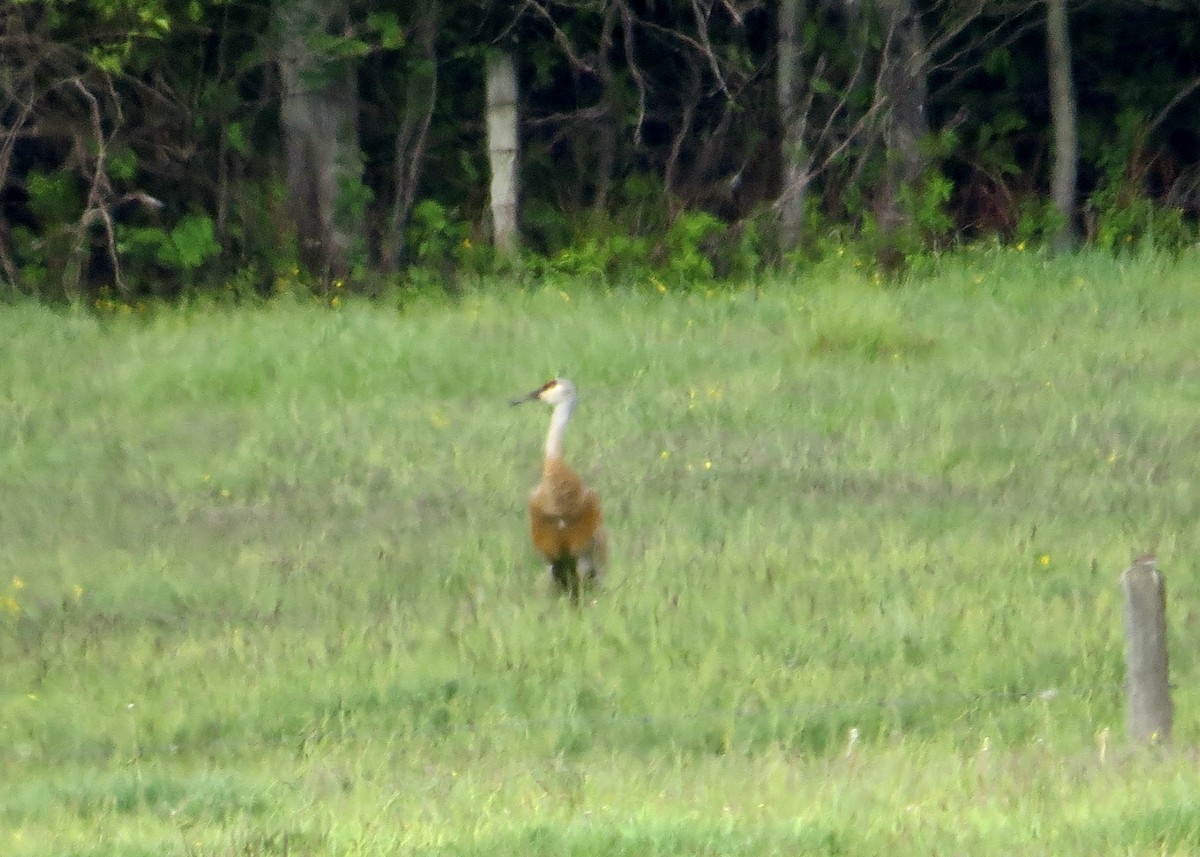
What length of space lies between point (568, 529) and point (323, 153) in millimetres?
11828

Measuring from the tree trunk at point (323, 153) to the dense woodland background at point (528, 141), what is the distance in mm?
27

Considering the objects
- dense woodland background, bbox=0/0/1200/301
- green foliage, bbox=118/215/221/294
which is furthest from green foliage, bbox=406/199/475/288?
green foliage, bbox=118/215/221/294

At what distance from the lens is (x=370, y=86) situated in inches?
857

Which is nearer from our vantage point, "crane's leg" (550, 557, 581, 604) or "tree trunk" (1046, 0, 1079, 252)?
"crane's leg" (550, 557, 581, 604)

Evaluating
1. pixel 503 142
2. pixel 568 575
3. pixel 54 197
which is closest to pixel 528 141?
pixel 503 142

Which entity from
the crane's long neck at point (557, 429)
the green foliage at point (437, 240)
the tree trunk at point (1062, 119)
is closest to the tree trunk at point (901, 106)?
the tree trunk at point (1062, 119)

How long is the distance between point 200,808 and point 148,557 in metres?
4.07

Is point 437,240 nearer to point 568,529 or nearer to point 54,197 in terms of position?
point 54,197

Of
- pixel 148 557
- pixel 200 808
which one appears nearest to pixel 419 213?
pixel 148 557

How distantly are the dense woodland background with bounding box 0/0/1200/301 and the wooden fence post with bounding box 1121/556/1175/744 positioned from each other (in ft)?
41.2

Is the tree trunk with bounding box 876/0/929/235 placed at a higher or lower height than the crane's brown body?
higher

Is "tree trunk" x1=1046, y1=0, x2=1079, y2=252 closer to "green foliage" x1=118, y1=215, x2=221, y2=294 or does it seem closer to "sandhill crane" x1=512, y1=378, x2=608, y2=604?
"green foliage" x1=118, y1=215, x2=221, y2=294

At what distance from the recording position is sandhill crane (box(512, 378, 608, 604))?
9.16 m

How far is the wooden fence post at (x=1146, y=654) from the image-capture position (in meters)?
6.41
